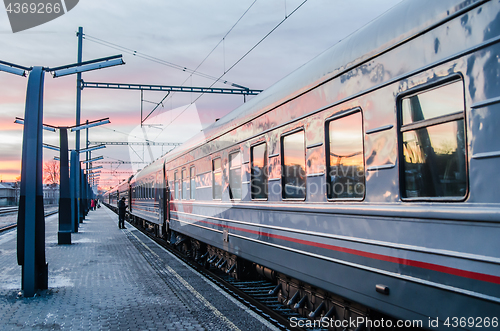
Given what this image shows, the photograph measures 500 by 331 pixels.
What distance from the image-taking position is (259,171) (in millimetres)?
6797

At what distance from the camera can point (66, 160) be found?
1712 centimetres

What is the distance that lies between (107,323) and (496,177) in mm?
4879

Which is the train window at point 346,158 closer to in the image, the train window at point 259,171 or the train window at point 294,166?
the train window at point 294,166

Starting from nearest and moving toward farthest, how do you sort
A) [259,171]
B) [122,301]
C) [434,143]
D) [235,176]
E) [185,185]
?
[434,143] < [259,171] < [122,301] < [235,176] < [185,185]

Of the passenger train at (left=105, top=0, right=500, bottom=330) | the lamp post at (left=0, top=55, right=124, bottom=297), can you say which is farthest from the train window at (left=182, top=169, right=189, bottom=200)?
the passenger train at (left=105, top=0, right=500, bottom=330)

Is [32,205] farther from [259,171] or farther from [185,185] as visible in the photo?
[185,185]

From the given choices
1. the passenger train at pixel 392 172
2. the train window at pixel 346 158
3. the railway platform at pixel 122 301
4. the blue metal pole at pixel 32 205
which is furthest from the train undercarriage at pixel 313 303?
the blue metal pole at pixel 32 205

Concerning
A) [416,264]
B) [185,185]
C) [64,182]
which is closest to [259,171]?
[416,264]

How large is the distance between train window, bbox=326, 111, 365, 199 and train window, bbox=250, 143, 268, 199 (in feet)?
5.87

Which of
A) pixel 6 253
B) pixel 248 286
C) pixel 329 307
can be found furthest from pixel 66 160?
pixel 329 307

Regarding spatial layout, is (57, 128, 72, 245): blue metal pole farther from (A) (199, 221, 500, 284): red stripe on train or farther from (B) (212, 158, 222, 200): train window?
(A) (199, 221, 500, 284): red stripe on train

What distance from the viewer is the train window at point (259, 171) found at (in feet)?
21.6

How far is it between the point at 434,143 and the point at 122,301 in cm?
536

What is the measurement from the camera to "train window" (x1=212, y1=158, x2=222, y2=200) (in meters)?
8.77
